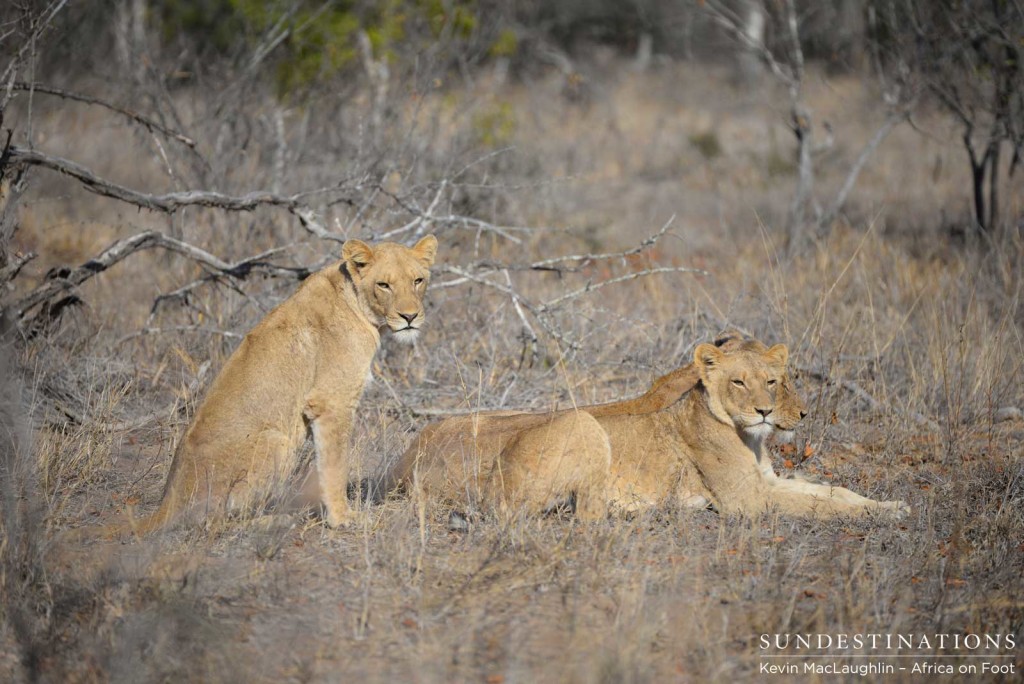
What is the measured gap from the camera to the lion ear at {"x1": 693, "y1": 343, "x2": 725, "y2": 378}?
5504 mm

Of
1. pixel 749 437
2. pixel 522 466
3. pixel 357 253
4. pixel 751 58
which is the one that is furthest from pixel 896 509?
pixel 751 58

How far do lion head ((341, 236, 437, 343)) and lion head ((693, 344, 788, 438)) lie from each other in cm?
150

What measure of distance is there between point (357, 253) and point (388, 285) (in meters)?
0.23

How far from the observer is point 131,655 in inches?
152

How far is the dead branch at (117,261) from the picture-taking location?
21.8ft

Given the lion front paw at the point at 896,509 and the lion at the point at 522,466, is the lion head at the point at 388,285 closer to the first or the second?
the lion at the point at 522,466

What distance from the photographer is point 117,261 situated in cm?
715

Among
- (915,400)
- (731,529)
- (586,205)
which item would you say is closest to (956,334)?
(915,400)

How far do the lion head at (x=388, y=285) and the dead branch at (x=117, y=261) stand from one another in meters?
1.79

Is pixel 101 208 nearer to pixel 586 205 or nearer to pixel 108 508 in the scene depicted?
pixel 586 205

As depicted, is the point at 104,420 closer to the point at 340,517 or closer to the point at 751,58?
the point at 340,517

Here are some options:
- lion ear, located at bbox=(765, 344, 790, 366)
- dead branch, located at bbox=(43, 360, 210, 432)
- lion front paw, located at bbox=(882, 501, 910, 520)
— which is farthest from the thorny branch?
lion front paw, located at bbox=(882, 501, 910, 520)

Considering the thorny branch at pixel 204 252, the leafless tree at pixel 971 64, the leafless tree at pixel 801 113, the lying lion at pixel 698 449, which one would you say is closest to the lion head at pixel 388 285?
the lying lion at pixel 698 449

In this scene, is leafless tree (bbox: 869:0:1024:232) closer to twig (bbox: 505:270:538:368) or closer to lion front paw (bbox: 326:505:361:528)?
twig (bbox: 505:270:538:368)
